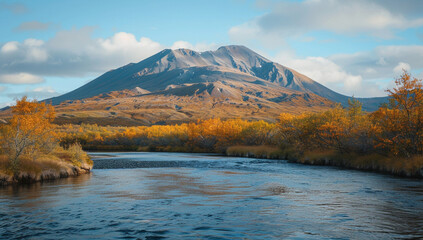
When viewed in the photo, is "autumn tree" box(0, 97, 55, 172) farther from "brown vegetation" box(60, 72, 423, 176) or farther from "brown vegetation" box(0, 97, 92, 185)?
"brown vegetation" box(60, 72, 423, 176)

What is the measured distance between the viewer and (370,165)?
41.9m

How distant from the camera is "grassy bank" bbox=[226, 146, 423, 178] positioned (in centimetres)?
3478

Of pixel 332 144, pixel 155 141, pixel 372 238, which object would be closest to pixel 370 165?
pixel 332 144

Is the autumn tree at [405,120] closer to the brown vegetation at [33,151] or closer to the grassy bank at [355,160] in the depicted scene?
the grassy bank at [355,160]

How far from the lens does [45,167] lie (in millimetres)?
32750

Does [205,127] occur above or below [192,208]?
above

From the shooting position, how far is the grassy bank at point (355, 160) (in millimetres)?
34781

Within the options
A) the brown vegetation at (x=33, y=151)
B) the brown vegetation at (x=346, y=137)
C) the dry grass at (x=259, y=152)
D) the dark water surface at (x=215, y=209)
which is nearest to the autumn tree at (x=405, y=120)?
the brown vegetation at (x=346, y=137)

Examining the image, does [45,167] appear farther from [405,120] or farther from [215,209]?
[405,120]

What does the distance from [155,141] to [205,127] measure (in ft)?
50.6

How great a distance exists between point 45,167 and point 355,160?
33625mm

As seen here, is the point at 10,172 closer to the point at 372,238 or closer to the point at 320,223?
the point at 320,223

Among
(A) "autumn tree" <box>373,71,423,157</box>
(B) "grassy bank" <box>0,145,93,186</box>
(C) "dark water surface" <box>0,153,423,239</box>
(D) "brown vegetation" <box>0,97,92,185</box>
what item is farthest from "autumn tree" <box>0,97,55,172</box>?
(A) "autumn tree" <box>373,71,423,157</box>

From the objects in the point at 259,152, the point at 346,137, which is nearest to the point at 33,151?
the point at 346,137
